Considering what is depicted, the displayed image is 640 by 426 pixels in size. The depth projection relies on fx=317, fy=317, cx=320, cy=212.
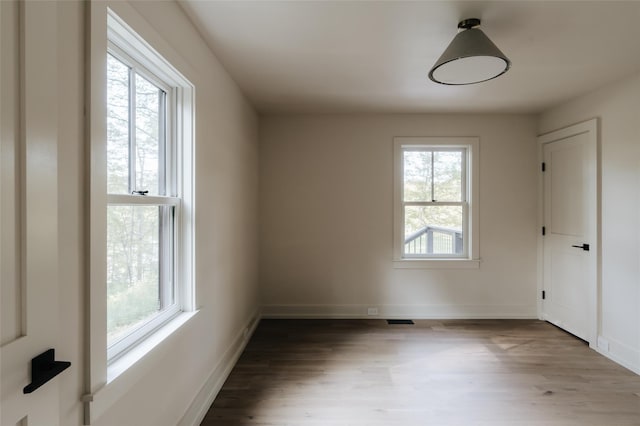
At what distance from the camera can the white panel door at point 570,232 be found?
313 cm

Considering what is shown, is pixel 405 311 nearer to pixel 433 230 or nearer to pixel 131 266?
pixel 433 230

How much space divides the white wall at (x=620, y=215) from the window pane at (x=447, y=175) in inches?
52.7

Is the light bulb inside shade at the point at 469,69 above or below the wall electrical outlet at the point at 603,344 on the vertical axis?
above

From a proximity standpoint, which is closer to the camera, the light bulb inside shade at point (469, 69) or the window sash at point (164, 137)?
the window sash at point (164, 137)

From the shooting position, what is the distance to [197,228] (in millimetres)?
2029

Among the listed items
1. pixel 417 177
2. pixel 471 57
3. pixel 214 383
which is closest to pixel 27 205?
pixel 214 383

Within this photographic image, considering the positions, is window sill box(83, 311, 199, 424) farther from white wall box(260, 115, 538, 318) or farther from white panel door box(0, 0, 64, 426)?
white wall box(260, 115, 538, 318)

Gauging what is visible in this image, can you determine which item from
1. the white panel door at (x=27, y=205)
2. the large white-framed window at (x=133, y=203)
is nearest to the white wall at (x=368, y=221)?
the large white-framed window at (x=133, y=203)

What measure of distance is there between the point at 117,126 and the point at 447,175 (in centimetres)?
360

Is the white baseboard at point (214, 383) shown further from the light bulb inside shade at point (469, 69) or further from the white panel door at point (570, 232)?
the white panel door at point (570, 232)

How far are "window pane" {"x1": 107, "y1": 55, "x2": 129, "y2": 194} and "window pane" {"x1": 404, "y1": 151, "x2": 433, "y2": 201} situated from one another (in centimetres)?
319

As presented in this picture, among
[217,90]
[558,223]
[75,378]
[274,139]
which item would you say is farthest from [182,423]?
[558,223]

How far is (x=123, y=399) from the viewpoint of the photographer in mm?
1309

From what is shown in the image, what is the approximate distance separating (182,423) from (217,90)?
7.30 ft
